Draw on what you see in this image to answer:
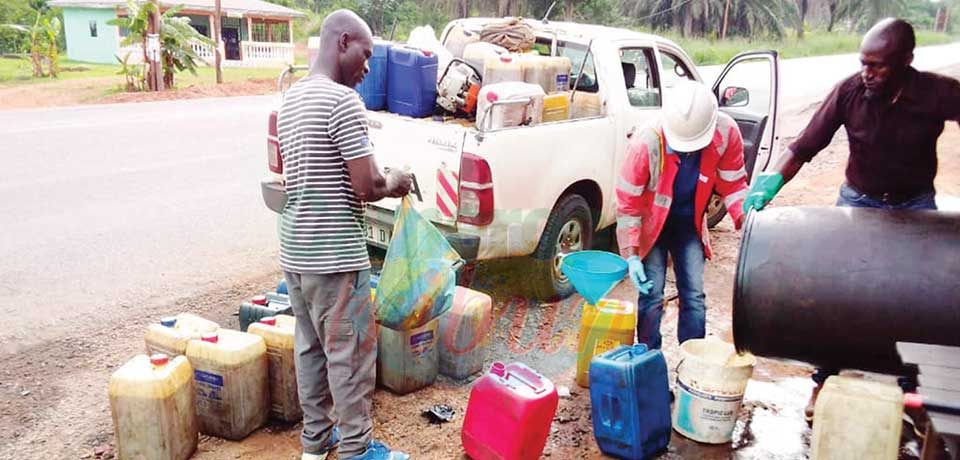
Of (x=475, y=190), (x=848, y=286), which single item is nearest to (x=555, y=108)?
(x=475, y=190)

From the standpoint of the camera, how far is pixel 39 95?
59.8ft

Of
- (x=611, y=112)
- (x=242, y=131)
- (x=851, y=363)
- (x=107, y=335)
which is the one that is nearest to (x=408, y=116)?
(x=611, y=112)

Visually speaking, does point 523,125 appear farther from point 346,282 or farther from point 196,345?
point 196,345

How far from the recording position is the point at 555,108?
536 centimetres

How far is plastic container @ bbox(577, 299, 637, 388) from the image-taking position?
416cm

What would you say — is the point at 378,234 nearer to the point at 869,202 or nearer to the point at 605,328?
the point at 605,328

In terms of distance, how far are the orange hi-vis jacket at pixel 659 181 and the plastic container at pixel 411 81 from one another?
183 cm

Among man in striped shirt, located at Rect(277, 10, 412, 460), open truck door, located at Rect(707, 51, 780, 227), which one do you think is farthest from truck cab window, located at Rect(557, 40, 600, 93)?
man in striped shirt, located at Rect(277, 10, 412, 460)

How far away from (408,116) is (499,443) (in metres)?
2.62

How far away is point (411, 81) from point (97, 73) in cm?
2383

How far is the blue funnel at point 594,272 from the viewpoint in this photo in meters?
3.87

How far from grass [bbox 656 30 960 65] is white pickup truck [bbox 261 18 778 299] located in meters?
22.2

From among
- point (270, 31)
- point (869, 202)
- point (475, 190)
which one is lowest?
point (475, 190)

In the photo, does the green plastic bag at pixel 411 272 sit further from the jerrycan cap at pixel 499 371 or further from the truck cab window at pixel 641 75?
the truck cab window at pixel 641 75
